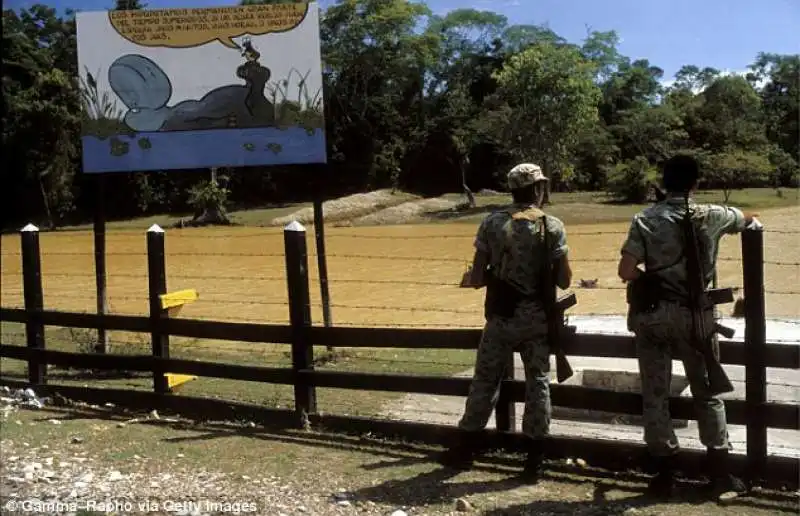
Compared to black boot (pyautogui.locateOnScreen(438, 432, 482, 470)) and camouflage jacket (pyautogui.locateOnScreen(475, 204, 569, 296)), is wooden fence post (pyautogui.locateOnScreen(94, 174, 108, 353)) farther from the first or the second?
camouflage jacket (pyautogui.locateOnScreen(475, 204, 569, 296))

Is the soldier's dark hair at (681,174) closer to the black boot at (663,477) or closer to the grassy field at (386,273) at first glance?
the black boot at (663,477)

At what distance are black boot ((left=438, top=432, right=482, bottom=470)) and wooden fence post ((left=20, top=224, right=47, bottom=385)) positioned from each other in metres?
4.55

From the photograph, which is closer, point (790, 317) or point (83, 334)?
point (83, 334)

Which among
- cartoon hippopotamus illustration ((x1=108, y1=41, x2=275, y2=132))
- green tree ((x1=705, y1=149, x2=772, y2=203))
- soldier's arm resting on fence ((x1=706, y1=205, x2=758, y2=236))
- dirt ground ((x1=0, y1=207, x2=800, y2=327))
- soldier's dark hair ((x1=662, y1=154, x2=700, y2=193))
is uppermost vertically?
cartoon hippopotamus illustration ((x1=108, y1=41, x2=275, y2=132))

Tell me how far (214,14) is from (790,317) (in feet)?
31.0

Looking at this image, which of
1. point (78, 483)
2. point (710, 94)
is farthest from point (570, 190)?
point (78, 483)

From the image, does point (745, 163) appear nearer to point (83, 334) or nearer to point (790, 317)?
point (790, 317)

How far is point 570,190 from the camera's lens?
2181 centimetres

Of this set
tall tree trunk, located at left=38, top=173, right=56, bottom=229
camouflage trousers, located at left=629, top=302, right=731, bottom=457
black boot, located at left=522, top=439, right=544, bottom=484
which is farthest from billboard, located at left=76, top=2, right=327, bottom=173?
tall tree trunk, located at left=38, top=173, right=56, bottom=229

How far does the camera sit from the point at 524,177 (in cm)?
475

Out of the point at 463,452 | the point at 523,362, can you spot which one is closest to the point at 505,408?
the point at 463,452

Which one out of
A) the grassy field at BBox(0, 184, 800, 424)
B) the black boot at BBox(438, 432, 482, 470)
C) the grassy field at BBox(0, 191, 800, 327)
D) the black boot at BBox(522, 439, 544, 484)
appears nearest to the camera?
the black boot at BBox(522, 439, 544, 484)

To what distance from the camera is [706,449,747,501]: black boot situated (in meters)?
4.45

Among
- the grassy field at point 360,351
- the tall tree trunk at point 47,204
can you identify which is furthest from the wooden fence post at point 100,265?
the tall tree trunk at point 47,204
